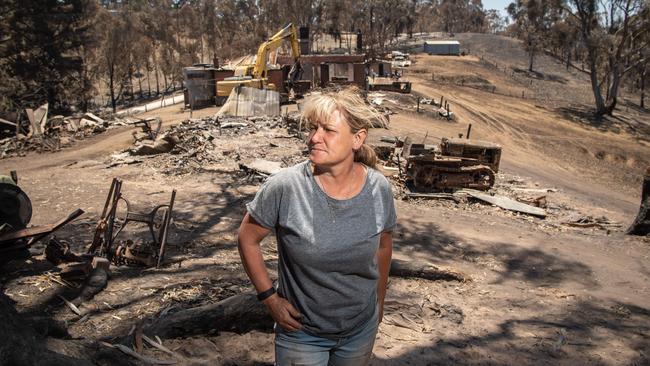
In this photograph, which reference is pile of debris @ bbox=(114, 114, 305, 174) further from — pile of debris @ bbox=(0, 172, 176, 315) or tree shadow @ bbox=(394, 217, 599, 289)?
pile of debris @ bbox=(0, 172, 176, 315)

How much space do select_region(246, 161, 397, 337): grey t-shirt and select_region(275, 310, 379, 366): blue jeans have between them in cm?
5

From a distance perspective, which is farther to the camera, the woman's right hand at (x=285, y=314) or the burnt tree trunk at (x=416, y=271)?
the burnt tree trunk at (x=416, y=271)

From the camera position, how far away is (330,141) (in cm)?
215

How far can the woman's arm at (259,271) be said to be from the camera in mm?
2141

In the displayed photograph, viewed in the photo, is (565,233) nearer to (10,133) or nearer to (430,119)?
(430,119)

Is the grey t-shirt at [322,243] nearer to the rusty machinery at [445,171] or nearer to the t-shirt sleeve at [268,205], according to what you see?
the t-shirt sleeve at [268,205]

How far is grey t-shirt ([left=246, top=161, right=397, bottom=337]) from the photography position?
2072 millimetres

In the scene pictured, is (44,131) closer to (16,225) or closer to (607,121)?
(16,225)

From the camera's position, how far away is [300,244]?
2068 millimetres

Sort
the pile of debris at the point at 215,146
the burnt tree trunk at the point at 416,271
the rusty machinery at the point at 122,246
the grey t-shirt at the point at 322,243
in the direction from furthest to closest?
the pile of debris at the point at 215,146 → the burnt tree trunk at the point at 416,271 → the rusty machinery at the point at 122,246 → the grey t-shirt at the point at 322,243

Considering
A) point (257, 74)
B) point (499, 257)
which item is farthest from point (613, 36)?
point (499, 257)

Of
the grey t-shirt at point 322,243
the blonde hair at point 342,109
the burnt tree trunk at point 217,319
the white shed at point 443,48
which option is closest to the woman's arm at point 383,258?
the grey t-shirt at point 322,243

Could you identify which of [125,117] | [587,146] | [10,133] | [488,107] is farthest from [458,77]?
[10,133]

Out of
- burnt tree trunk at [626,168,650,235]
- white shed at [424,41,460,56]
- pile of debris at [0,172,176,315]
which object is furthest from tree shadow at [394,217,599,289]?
white shed at [424,41,460,56]
